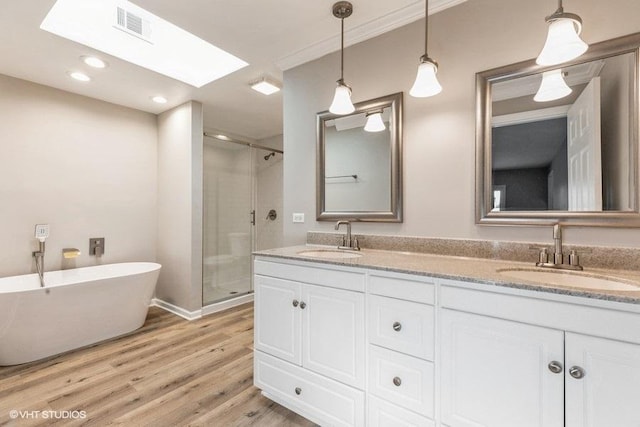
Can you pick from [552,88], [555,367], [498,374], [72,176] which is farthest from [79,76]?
[555,367]

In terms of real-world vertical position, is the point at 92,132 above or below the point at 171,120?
below

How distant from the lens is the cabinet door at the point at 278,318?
173cm

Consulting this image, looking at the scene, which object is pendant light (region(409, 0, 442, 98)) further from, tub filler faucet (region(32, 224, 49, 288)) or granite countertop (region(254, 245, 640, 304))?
tub filler faucet (region(32, 224, 49, 288))

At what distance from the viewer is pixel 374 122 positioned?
6.93 feet

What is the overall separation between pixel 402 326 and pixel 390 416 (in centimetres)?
45

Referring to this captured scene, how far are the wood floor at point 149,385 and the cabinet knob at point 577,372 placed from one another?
133 cm

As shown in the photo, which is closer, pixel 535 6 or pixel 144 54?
pixel 535 6

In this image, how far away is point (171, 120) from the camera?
3531 mm

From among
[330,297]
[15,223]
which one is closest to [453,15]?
[330,297]

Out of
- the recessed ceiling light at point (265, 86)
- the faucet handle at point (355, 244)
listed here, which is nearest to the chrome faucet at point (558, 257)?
the faucet handle at point (355, 244)

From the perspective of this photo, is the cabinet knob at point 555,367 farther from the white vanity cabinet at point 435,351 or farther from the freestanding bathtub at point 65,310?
the freestanding bathtub at point 65,310

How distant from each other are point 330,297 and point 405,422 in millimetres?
658

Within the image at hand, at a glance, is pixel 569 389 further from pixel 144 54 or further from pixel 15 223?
pixel 15 223

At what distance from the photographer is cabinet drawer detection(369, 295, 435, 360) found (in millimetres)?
1301
